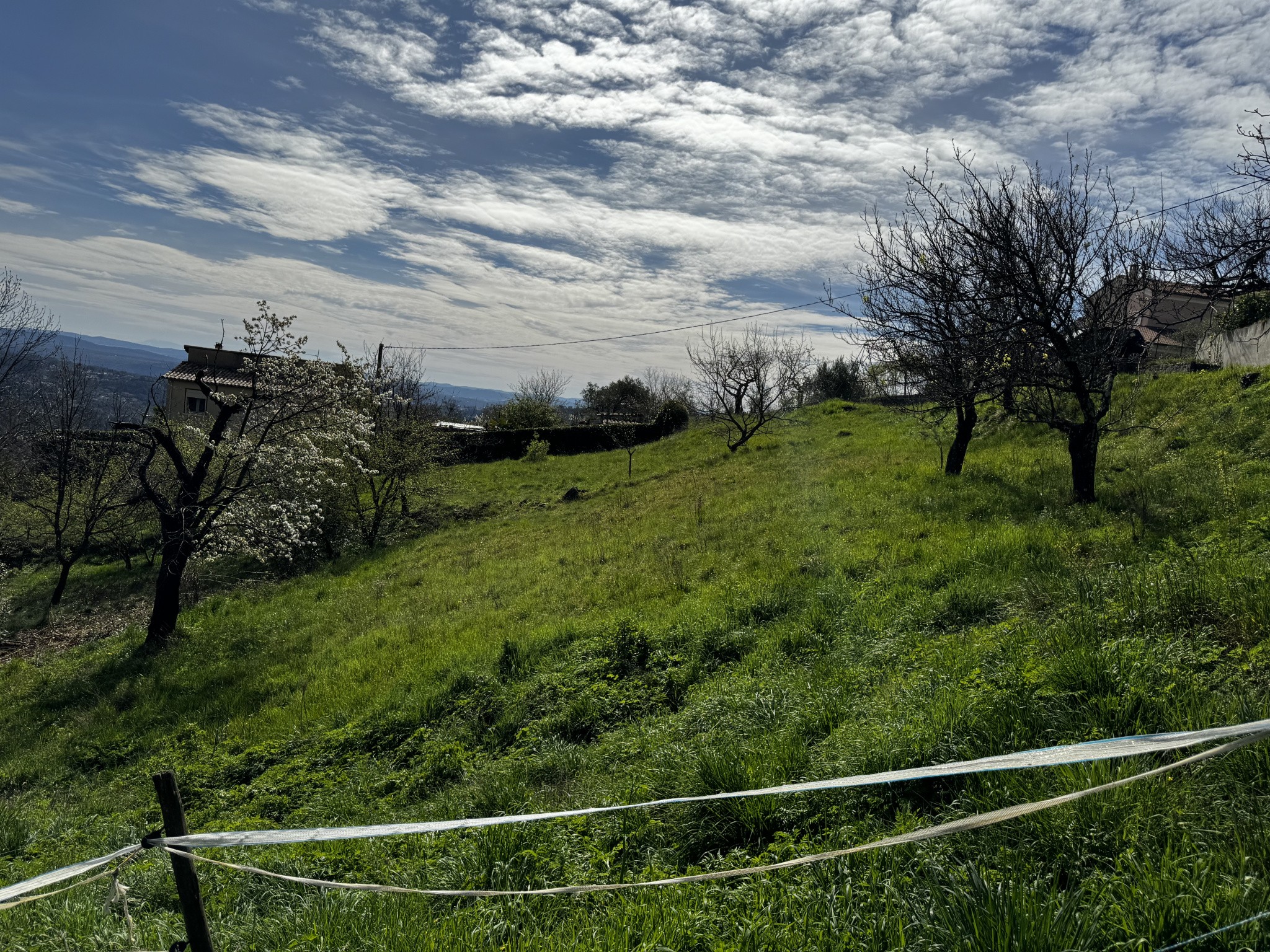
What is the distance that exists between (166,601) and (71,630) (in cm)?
616

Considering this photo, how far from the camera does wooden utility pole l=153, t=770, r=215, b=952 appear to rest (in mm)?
2252

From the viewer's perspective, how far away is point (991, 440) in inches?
697

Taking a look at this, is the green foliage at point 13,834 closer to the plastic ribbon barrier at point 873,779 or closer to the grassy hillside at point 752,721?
the grassy hillside at point 752,721

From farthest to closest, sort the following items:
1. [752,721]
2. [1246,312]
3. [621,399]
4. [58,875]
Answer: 1. [621,399]
2. [1246,312]
3. [752,721]
4. [58,875]

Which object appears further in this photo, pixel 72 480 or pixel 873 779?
pixel 72 480

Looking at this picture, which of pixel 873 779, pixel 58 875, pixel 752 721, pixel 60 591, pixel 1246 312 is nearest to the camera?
pixel 873 779

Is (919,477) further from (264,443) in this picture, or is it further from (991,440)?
(264,443)

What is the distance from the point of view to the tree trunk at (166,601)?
13.8 m

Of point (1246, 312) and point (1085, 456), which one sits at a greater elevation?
point (1246, 312)

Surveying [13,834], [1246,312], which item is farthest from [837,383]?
[13,834]

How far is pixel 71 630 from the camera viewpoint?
17469 millimetres

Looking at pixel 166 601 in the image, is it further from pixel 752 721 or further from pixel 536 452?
pixel 536 452

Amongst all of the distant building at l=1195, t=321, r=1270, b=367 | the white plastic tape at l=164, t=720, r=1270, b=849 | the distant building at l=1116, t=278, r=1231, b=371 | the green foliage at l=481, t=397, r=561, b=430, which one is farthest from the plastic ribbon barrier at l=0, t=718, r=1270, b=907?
the green foliage at l=481, t=397, r=561, b=430

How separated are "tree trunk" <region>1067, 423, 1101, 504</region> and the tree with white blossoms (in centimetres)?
1350
